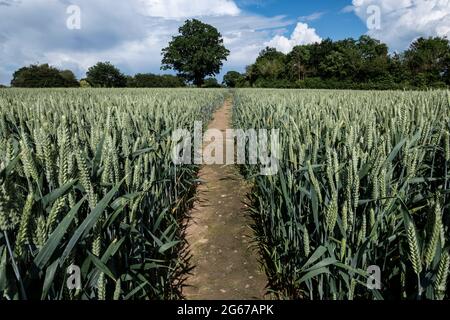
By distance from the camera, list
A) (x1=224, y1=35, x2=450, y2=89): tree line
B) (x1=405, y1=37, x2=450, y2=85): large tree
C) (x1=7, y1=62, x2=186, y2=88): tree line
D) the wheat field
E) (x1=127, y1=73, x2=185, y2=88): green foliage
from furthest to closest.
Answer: (x1=127, y1=73, x2=185, y2=88): green foliage, (x1=7, y1=62, x2=186, y2=88): tree line, (x1=405, y1=37, x2=450, y2=85): large tree, (x1=224, y1=35, x2=450, y2=89): tree line, the wheat field

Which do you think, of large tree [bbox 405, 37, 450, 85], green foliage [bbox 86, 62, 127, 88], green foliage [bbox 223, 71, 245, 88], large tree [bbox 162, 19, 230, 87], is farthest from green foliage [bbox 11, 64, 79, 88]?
large tree [bbox 405, 37, 450, 85]

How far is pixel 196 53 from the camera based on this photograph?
62750 mm

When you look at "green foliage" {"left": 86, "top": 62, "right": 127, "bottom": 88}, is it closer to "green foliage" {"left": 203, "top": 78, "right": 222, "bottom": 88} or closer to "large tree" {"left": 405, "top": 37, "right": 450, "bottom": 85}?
"green foliage" {"left": 203, "top": 78, "right": 222, "bottom": 88}

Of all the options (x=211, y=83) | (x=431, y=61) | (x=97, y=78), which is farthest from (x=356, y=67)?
(x=97, y=78)

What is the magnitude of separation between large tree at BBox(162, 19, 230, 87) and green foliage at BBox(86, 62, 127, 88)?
11.3 meters

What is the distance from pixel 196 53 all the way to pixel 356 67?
29838 millimetres

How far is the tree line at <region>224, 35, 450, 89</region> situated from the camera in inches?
1570

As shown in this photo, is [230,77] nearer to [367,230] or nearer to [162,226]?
[162,226]

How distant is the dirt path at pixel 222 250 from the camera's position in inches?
99.1

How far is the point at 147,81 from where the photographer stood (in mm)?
63969
